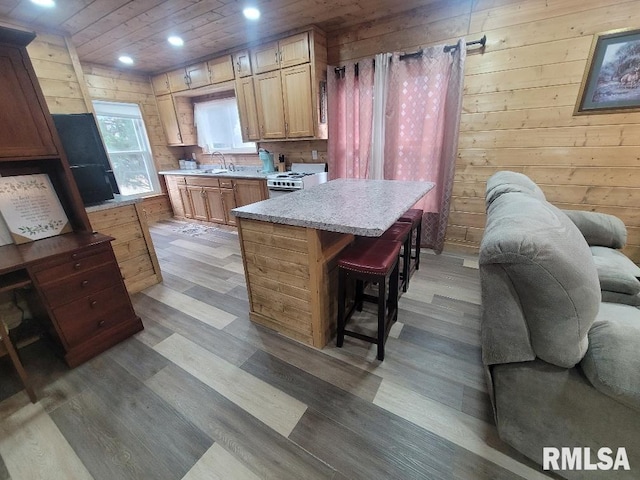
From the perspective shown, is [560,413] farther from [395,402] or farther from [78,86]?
[78,86]

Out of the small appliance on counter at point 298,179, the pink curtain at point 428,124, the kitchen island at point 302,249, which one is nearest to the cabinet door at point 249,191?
the small appliance on counter at point 298,179

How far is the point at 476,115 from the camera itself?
Result: 106 inches

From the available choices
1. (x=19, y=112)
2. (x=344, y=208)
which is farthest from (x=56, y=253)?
(x=344, y=208)

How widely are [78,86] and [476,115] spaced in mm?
3878

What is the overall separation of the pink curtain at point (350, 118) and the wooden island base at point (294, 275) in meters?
1.73

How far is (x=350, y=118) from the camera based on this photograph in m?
3.22

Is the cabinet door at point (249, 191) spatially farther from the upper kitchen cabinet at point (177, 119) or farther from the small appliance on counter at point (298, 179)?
the upper kitchen cabinet at point (177, 119)

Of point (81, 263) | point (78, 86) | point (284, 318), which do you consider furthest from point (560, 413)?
point (78, 86)

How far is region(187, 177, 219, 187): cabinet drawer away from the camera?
4.23 m
